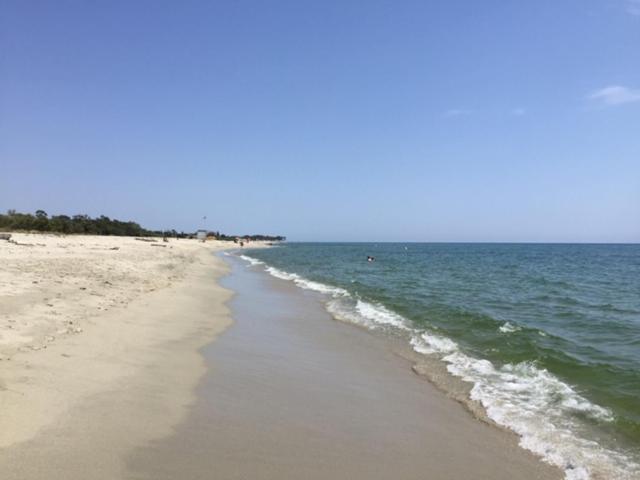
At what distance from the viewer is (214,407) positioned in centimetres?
661

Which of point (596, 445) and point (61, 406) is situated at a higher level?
point (61, 406)

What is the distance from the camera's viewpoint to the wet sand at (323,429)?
4969 millimetres

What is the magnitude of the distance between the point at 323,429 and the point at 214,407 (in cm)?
158

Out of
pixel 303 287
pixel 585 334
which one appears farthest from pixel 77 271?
pixel 585 334

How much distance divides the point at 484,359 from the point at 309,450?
21.6 ft

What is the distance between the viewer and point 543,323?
15.8 m

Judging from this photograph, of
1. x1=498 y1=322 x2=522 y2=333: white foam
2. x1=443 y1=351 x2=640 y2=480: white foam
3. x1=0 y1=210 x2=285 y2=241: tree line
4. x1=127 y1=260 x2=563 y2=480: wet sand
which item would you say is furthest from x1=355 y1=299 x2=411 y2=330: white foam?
x1=0 y1=210 x2=285 y2=241: tree line

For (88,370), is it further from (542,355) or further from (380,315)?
(380,315)

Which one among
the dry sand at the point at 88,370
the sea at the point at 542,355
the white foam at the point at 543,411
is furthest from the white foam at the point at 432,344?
the dry sand at the point at 88,370

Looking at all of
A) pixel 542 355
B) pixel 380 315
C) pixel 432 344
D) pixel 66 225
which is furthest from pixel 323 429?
pixel 66 225

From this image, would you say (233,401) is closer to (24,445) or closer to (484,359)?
(24,445)

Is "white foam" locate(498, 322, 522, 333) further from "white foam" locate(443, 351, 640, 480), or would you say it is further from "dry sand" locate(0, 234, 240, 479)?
"dry sand" locate(0, 234, 240, 479)

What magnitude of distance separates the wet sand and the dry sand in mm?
443

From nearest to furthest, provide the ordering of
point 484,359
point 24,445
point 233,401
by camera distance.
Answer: point 24,445
point 233,401
point 484,359
